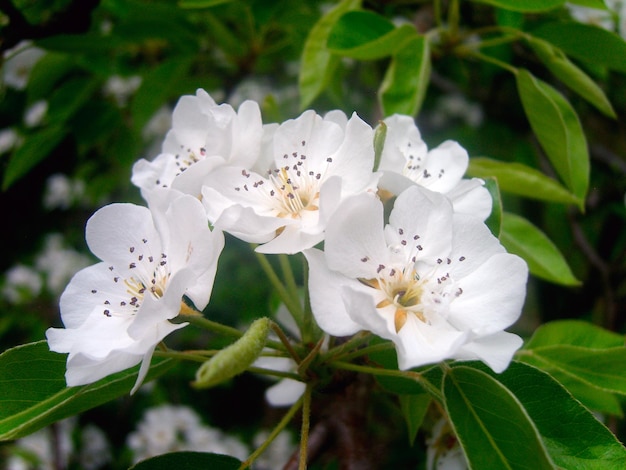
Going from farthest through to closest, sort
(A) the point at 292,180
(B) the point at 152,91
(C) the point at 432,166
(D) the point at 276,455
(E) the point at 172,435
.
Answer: (D) the point at 276,455, (E) the point at 172,435, (B) the point at 152,91, (C) the point at 432,166, (A) the point at 292,180

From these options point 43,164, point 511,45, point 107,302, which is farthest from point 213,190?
point 43,164

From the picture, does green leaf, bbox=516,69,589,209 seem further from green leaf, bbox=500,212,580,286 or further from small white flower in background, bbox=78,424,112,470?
small white flower in background, bbox=78,424,112,470

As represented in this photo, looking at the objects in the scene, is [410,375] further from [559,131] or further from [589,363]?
[559,131]

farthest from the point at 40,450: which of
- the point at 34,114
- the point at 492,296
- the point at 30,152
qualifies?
the point at 492,296

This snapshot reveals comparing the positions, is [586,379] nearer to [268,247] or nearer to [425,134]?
→ [268,247]

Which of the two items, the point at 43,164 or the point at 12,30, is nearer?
the point at 12,30

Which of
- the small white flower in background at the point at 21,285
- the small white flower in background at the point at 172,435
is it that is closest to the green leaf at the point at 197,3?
the small white flower in background at the point at 172,435
